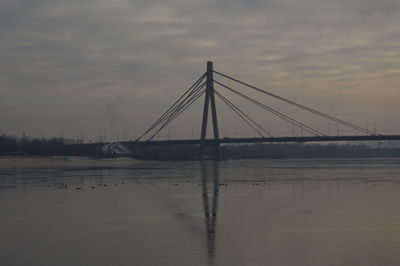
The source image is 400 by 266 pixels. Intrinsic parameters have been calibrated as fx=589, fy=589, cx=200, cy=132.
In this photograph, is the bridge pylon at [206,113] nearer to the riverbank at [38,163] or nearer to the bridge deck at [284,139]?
the bridge deck at [284,139]

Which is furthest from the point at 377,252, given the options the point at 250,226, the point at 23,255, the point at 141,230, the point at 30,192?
the point at 30,192

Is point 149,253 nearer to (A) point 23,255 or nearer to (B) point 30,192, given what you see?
Answer: (A) point 23,255

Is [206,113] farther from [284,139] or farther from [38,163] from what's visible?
[38,163]

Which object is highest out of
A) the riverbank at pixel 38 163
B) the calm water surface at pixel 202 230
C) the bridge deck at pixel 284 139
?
the bridge deck at pixel 284 139

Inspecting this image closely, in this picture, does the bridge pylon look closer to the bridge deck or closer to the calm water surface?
the bridge deck

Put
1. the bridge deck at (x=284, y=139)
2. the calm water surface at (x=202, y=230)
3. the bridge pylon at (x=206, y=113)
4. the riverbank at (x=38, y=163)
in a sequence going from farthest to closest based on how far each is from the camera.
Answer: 1. the bridge pylon at (x=206, y=113)
2. the bridge deck at (x=284, y=139)
3. the riverbank at (x=38, y=163)
4. the calm water surface at (x=202, y=230)

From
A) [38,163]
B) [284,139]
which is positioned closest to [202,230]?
[284,139]

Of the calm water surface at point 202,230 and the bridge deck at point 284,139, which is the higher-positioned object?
the bridge deck at point 284,139

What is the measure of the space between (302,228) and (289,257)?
3498 mm

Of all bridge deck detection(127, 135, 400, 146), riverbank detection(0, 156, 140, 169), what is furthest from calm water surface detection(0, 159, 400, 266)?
bridge deck detection(127, 135, 400, 146)

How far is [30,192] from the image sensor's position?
84.7ft

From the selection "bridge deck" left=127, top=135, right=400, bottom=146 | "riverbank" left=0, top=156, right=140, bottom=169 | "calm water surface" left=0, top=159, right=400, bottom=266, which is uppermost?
"bridge deck" left=127, top=135, right=400, bottom=146

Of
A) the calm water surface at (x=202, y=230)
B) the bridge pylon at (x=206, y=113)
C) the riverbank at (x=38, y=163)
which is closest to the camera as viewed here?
the calm water surface at (x=202, y=230)

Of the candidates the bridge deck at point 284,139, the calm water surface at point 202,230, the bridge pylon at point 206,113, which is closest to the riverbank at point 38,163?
the bridge deck at point 284,139
